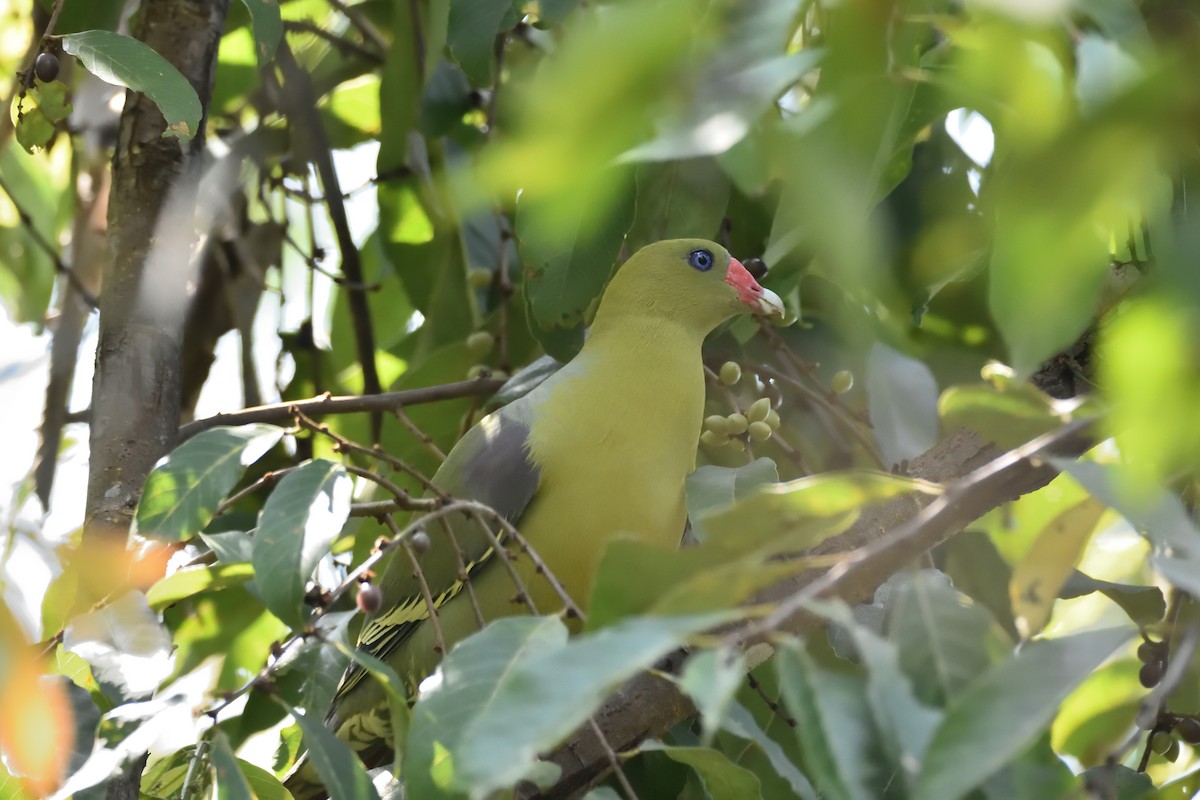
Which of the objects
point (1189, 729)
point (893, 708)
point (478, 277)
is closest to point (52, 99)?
point (478, 277)

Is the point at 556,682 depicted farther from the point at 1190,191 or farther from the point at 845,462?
the point at 845,462

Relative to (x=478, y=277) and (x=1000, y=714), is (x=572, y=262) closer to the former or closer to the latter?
(x=478, y=277)

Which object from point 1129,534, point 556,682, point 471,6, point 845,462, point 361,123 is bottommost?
point 1129,534

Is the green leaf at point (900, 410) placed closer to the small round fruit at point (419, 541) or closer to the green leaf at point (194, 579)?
the small round fruit at point (419, 541)

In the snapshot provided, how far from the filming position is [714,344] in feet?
10.2

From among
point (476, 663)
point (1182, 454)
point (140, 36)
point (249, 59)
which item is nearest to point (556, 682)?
point (476, 663)

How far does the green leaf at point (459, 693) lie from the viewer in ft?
4.22

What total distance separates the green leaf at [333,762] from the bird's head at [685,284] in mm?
1503

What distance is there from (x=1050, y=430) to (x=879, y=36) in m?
0.44

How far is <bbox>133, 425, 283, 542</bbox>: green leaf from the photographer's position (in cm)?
171

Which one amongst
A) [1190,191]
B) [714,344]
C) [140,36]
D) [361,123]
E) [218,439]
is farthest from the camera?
[361,123]

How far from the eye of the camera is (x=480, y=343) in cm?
278

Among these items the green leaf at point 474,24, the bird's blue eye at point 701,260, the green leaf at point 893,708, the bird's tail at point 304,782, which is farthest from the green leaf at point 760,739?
the bird's blue eye at point 701,260

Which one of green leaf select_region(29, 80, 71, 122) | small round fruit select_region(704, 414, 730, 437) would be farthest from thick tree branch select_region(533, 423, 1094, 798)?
green leaf select_region(29, 80, 71, 122)
